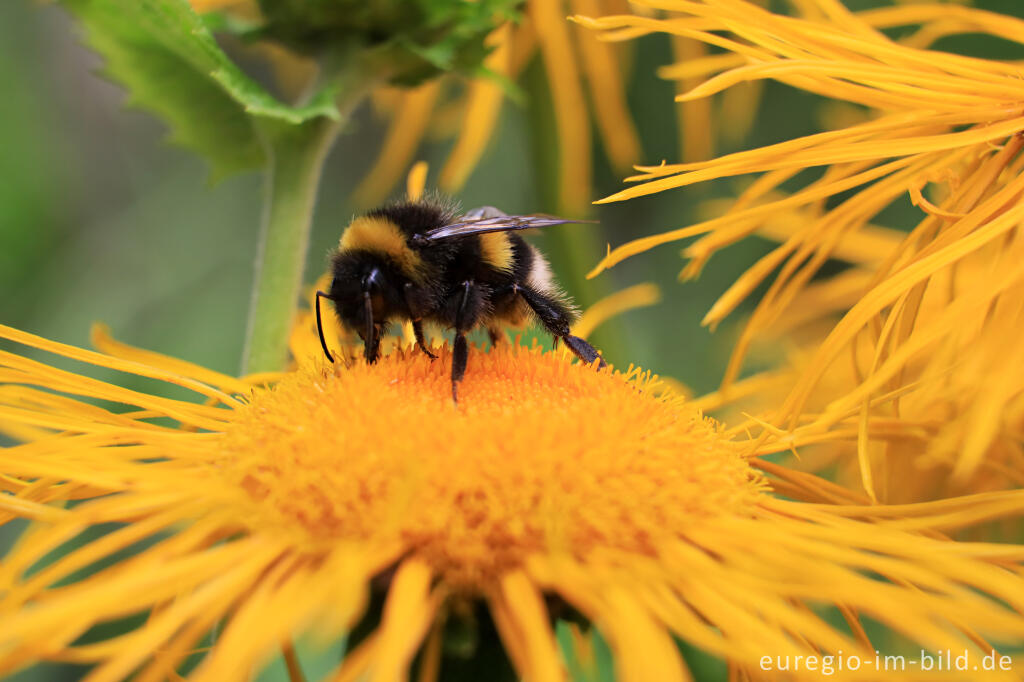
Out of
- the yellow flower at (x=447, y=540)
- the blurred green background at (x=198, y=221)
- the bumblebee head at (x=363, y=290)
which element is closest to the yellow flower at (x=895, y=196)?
the yellow flower at (x=447, y=540)

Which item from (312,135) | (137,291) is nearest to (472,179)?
(137,291)

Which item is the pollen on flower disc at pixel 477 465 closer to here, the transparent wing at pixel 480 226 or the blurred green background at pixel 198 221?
the transparent wing at pixel 480 226

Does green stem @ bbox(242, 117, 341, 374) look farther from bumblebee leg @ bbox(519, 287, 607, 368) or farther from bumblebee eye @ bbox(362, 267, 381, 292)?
bumblebee leg @ bbox(519, 287, 607, 368)

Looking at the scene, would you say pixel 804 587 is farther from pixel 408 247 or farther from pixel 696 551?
pixel 408 247

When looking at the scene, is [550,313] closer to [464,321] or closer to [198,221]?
[464,321]

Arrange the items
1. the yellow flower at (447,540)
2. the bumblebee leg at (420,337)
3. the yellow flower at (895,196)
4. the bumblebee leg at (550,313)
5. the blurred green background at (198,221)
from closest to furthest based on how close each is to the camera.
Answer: the yellow flower at (447,540)
the yellow flower at (895,196)
the bumblebee leg at (420,337)
the bumblebee leg at (550,313)
the blurred green background at (198,221)

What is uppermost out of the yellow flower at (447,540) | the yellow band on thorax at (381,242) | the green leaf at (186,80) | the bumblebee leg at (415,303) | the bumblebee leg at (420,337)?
the green leaf at (186,80)

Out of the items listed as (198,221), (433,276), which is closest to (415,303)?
(433,276)
